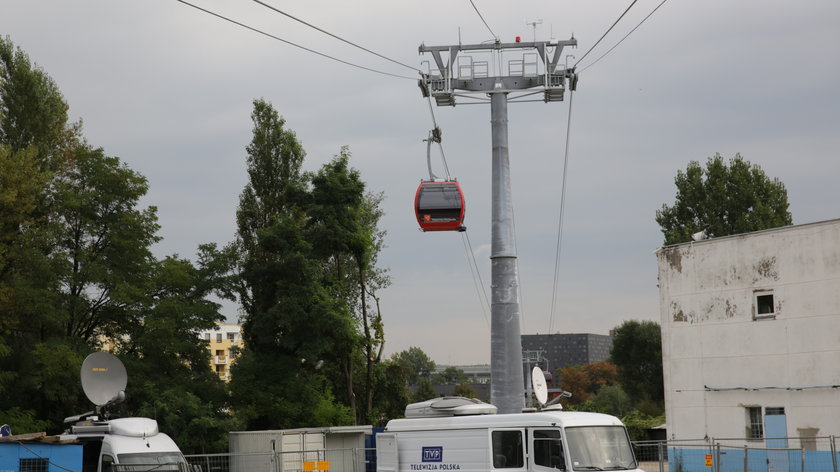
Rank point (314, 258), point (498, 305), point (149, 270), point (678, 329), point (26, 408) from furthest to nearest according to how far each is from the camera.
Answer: point (314, 258) → point (149, 270) → point (26, 408) → point (678, 329) → point (498, 305)

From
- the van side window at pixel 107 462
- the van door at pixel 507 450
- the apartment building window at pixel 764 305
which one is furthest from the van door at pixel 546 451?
the apartment building window at pixel 764 305

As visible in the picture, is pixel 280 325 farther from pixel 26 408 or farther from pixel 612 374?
pixel 612 374

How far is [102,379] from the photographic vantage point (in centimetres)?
2464

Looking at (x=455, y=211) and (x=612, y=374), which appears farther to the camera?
(x=612, y=374)

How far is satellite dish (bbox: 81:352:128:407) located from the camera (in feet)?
79.8

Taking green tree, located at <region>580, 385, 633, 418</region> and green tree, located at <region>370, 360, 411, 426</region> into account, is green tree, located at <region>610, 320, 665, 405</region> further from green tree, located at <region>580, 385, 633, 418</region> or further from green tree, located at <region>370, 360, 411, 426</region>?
green tree, located at <region>370, 360, 411, 426</region>

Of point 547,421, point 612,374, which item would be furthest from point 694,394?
point 612,374

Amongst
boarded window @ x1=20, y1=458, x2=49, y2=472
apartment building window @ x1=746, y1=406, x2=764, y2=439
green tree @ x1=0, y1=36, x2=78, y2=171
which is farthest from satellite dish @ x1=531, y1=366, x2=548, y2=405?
green tree @ x1=0, y1=36, x2=78, y2=171

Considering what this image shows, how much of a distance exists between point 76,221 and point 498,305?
25.1m

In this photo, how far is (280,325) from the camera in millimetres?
41188

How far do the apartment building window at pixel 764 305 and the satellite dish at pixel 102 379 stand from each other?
803 inches

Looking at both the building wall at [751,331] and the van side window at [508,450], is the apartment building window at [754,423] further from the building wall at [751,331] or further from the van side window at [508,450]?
the van side window at [508,450]

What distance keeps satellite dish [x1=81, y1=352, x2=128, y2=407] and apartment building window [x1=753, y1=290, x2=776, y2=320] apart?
20.4 meters

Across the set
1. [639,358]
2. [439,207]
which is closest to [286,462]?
[439,207]
